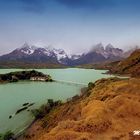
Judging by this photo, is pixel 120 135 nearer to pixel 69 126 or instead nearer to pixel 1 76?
pixel 69 126

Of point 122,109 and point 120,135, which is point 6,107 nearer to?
point 122,109

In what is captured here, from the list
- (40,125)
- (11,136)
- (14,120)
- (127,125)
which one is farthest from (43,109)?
(127,125)

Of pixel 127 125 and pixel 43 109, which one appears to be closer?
pixel 127 125

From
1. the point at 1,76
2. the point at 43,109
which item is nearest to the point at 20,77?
the point at 1,76

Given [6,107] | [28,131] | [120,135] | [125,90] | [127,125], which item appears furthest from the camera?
[6,107]

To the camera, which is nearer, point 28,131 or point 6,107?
point 28,131

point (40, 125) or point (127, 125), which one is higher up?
point (127, 125)

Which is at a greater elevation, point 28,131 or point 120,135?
point 120,135

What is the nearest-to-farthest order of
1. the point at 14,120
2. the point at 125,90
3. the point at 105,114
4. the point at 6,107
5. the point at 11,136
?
the point at 105,114 → the point at 11,136 → the point at 125,90 → the point at 14,120 → the point at 6,107

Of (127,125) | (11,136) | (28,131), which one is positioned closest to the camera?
(127,125)
